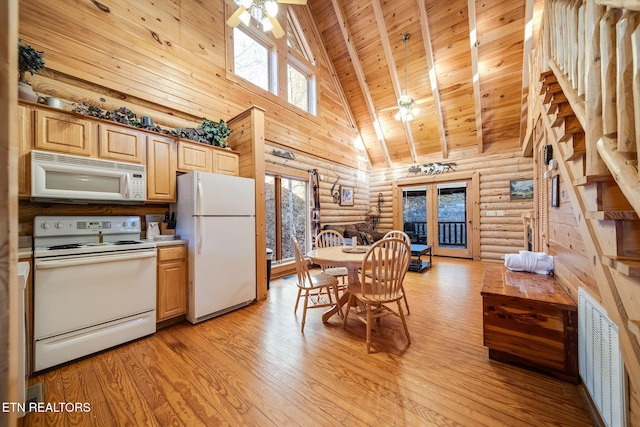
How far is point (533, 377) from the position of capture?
5.73 ft

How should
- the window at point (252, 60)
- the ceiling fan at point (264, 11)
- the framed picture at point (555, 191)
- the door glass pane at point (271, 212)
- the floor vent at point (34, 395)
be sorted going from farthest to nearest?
1. the door glass pane at point (271, 212)
2. the window at point (252, 60)
3. the ceiling fan at point (264, 11)
4. the framed picture at point (555, 191)
5. the floor vent at point (34, 395)

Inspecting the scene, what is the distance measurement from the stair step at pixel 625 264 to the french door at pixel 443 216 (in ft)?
18.5

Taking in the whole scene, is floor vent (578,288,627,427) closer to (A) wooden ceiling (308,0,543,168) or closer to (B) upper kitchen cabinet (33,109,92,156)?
(B) upper kitchen cabinet (33,109,92,156)

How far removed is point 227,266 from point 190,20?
12.0 feet

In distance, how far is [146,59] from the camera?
3162mm

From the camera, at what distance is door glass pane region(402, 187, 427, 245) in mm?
6895

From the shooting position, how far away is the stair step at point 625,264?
0.88m

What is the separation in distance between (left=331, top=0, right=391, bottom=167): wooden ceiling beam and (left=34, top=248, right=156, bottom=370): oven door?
5754mm

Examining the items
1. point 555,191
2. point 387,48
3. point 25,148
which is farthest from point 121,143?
point 387,48

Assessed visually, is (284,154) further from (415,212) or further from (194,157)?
(415,212)

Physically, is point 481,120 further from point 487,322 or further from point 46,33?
point 46,33

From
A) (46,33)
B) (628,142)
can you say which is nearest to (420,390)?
(628,142)

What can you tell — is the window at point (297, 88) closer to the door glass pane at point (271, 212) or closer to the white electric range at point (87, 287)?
the door glass pane at point (271, 212)

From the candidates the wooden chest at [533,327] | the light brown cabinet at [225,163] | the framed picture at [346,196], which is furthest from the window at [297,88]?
the wooden chest at [533,327]
